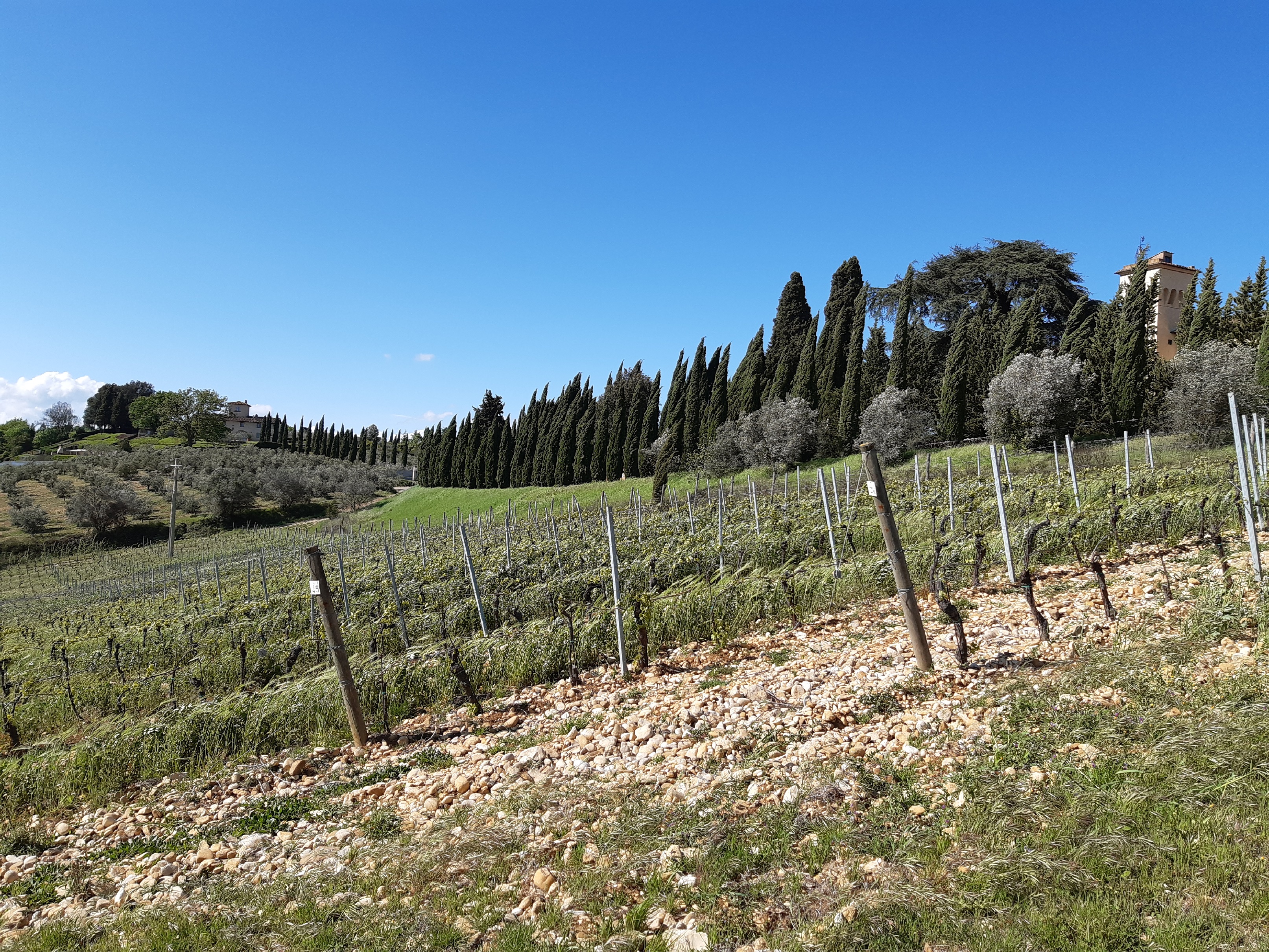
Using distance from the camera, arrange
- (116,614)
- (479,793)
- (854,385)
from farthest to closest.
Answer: (854,385)
(116,614)
(479,793)

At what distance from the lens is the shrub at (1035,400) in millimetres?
A: 23938

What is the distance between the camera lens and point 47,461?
6275 cm

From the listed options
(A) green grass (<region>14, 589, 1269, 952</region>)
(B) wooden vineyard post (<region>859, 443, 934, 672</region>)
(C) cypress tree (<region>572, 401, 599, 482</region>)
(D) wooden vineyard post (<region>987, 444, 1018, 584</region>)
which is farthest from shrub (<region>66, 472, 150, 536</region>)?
(B) wooden vineyard post (<region>859, 443, 934, 672</region>)

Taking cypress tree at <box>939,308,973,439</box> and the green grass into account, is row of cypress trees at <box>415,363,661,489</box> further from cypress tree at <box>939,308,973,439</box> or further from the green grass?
the green grass

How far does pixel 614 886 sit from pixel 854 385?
2995 centimetres

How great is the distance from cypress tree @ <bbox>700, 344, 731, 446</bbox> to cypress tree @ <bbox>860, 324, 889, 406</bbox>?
771 centimetres

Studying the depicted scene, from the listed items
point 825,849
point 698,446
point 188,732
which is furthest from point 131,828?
point 698,446

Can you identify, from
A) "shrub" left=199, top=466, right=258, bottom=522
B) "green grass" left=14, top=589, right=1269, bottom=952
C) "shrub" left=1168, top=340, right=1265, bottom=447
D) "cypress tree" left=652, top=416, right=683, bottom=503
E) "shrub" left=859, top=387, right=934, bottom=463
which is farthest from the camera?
"shrub" left=199, top=466, right=258, bottom=522

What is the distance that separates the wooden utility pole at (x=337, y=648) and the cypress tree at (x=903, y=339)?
91.6 feet

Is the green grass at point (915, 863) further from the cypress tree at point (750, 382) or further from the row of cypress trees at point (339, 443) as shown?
the row of cypress trees at point (339, 443)

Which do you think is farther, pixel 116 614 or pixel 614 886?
pixel 116 614

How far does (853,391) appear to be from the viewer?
30.6 metres

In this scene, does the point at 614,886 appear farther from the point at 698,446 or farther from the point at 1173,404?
the point at 698,446

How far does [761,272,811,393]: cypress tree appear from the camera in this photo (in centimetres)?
3519
